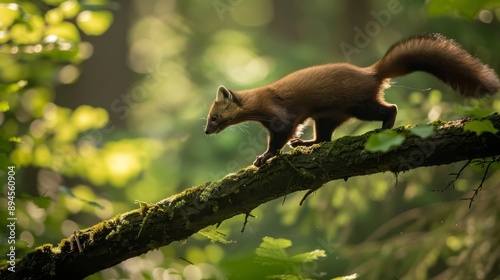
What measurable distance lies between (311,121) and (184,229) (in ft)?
5.65

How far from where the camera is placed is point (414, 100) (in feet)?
19.4

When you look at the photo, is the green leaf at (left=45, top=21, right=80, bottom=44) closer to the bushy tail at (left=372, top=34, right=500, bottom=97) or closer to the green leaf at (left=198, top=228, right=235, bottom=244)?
the green leaf at (left=198, top=228, right=235, bottom=244)

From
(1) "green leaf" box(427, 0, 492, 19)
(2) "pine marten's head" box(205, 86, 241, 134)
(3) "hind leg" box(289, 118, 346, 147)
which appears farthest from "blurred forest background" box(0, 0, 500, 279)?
(2) "pine marten's head" box(205, 86, 241, 134)

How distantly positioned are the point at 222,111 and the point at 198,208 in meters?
1.63

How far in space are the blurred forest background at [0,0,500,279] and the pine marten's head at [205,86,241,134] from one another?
2.99 feet

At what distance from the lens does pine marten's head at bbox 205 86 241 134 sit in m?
4.88

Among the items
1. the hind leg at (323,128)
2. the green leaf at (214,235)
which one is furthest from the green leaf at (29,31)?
the hind leg at (323,128)

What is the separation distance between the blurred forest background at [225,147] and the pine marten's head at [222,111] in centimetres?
A: 91

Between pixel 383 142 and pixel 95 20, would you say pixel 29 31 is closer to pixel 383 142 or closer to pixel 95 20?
pixel 95 20

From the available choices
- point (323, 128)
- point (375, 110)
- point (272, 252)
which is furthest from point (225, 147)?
point (272, 252)

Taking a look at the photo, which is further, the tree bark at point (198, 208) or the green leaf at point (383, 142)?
the tree bark at point (198, 208)

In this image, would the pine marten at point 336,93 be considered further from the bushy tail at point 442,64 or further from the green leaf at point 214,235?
the green leaf at point 214,235

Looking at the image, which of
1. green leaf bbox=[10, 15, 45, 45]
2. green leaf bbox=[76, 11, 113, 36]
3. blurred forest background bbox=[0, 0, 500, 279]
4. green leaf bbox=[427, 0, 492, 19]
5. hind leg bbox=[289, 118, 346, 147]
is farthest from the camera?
hind leg bbox=[289, 118, 346, 147]

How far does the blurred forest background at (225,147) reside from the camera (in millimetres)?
4086
